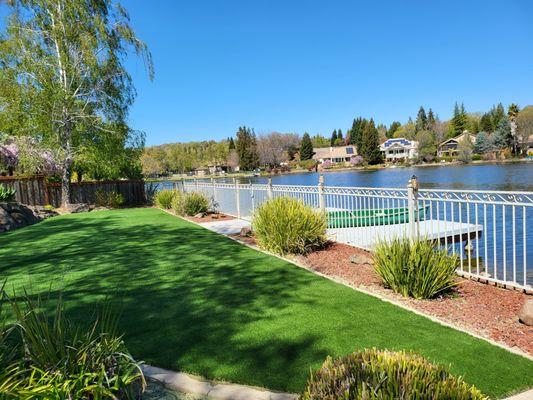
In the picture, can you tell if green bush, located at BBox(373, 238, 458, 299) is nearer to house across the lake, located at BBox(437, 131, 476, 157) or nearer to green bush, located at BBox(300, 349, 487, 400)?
green bush, located at BBox(300, 349, 487, 400)

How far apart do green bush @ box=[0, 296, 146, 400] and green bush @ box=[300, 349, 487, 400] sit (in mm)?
1314

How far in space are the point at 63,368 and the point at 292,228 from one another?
234 inches

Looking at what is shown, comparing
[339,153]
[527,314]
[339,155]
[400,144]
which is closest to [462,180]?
[527,314]

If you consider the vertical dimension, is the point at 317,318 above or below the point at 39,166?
below

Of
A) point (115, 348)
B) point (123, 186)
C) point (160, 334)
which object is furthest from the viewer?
point (123, 186)

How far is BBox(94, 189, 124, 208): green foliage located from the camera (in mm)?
23656

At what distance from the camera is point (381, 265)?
19.6ft

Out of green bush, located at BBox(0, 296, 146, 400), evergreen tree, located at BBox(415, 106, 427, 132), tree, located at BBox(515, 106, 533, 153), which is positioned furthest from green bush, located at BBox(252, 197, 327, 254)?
evergreen tree, located at BBox(415, 106, 427, 132)

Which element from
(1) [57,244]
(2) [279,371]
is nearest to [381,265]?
(2) [279,371]

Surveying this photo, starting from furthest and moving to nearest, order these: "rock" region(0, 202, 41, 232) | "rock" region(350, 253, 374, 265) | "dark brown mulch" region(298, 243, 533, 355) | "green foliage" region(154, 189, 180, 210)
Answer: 1. "green foliage" region(154, 189, 180, 210)
2. "rock" region(0, 202, 41, 232)
3. "rock" region(350, 253, 374, 265)
4. "dark brown mulch" region(298, 243, 533, 355)

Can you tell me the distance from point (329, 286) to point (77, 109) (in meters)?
18.9

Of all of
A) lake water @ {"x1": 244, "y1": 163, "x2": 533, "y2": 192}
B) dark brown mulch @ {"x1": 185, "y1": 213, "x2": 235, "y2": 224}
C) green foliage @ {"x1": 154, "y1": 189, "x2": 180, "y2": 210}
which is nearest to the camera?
dark brown mulch @ {"x1": 185, "y1": 213, "x2": 235, "y2": 224}

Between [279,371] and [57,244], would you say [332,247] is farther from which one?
[57,244]

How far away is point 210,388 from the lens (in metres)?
3.26
